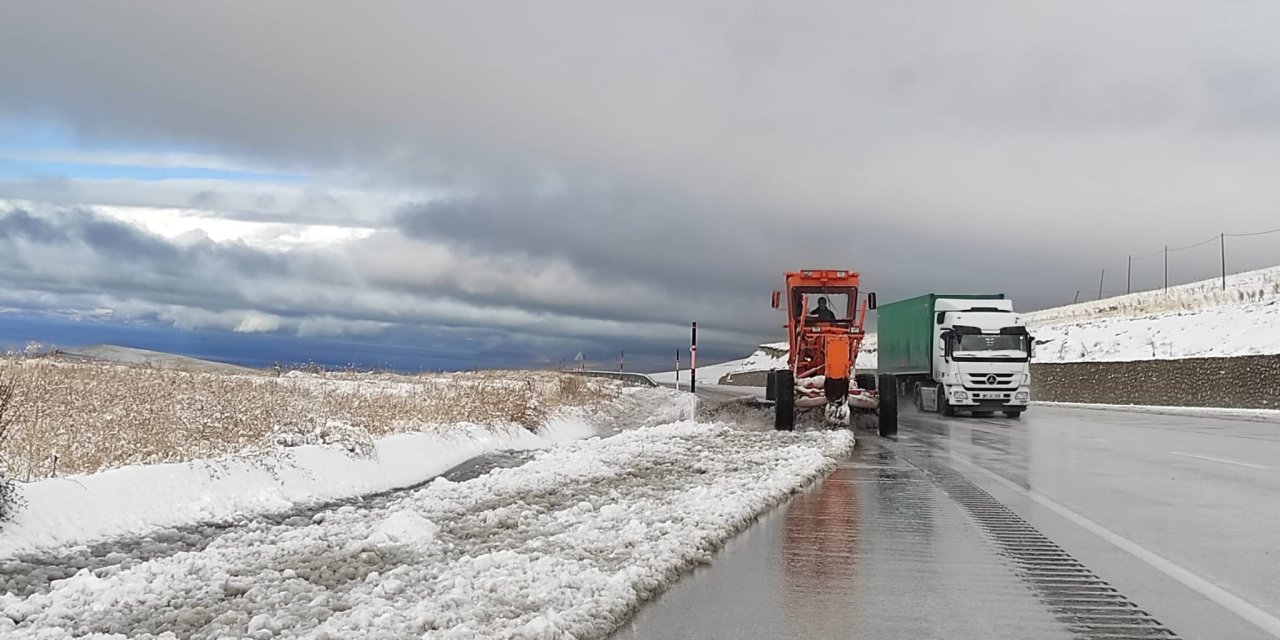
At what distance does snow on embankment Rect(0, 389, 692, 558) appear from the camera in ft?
23.1

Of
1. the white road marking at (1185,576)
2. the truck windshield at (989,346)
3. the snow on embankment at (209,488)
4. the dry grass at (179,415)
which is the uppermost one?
the truck windshield at (989,346)

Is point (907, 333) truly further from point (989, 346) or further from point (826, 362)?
point (826, 362)

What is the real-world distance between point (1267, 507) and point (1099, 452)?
22.2 ft

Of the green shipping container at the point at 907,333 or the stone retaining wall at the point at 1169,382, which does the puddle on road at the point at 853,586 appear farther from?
the stone retaining wall at the point at 1169,382

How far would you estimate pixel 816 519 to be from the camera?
9188 millimetres

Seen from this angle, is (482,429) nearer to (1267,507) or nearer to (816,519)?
(816,519)

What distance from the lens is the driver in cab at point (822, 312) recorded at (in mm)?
22656

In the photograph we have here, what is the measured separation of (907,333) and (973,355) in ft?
18.3

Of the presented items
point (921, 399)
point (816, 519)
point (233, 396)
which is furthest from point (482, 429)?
point (921, 399)

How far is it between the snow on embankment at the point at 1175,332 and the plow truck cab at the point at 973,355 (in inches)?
491

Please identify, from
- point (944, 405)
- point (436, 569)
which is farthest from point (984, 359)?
point (436, 569)

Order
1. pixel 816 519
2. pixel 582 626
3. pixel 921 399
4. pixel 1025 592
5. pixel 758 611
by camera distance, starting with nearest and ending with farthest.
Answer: pixel 582 626, pixel 758 611, pixel 1025 592, pixel 816 519, pixel 921 399

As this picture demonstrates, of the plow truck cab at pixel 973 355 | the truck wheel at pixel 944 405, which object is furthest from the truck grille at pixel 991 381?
the truck wheel at pixel 944 405

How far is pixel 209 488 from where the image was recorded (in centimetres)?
864
